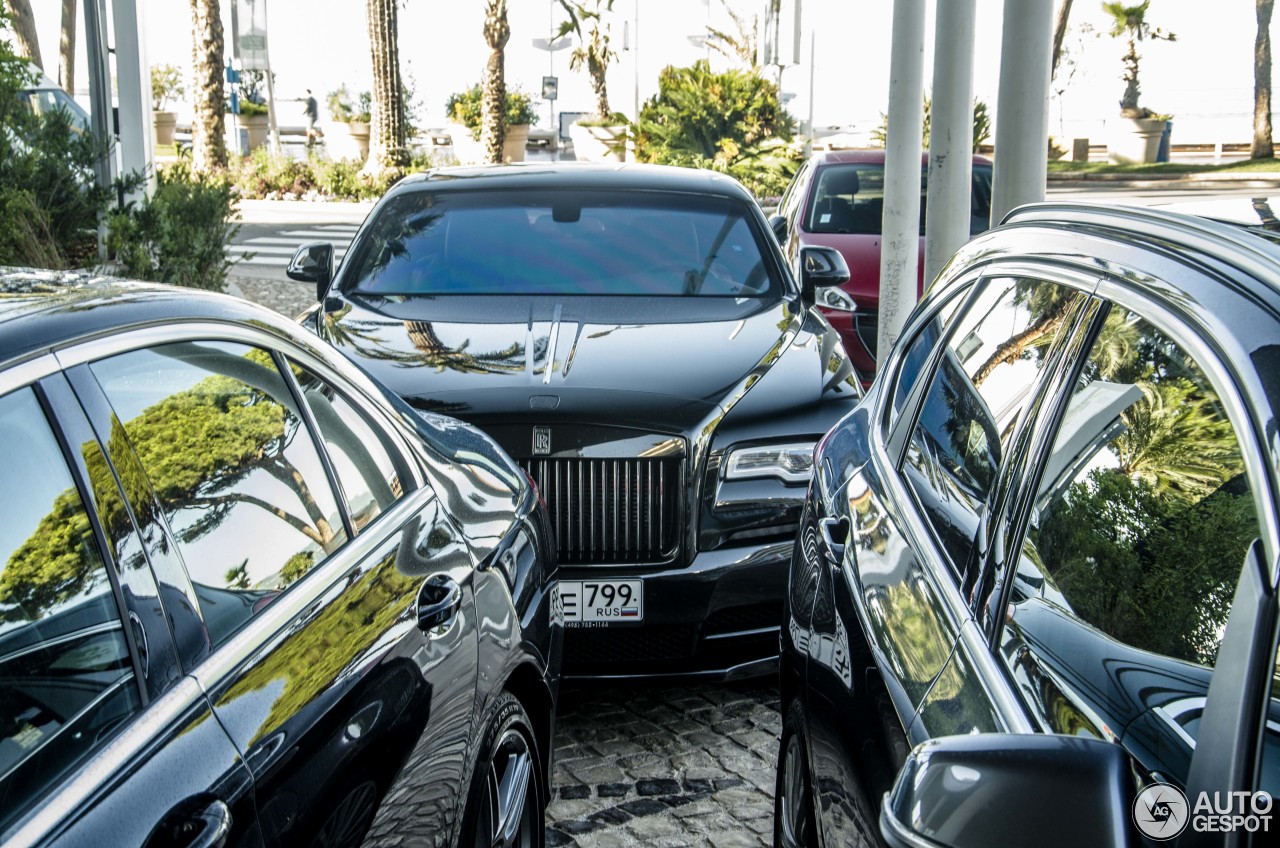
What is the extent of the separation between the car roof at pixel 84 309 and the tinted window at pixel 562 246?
11.5ft

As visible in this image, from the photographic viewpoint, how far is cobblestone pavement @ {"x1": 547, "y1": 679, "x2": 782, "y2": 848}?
3.98m

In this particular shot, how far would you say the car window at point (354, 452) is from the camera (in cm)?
266

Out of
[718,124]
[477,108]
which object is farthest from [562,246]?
[477,108]

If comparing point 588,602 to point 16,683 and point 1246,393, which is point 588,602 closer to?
point 16,683

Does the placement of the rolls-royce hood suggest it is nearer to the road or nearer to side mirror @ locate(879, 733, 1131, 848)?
side mirror @ locate(879, 733, 1131, 848)

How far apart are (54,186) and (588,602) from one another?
6572 mm

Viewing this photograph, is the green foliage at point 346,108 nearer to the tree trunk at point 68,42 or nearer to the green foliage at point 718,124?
the green foliage at point 718,124

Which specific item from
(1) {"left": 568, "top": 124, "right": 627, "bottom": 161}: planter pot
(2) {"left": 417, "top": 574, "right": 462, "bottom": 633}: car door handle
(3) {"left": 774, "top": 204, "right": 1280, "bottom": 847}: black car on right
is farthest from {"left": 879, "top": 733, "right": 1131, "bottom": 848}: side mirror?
(1) {"left": 568, "top": 124, "right": 627, "bottom": 161}: planter pot

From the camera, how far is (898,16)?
960 centimetres

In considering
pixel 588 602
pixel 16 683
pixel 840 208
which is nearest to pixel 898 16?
pixel 840 208

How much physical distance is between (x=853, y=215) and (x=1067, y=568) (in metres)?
10.1

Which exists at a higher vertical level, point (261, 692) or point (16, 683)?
point (16, 683)

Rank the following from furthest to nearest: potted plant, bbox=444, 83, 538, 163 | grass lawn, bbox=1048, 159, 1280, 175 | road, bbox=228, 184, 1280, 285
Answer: potted plant, bbox=444, 83, 538, 163, grass lawn, bbox=1048, 159, 1280, 175, road, bbox=228, 184, 1280, 285

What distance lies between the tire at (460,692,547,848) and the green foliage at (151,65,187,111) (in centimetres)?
5507
